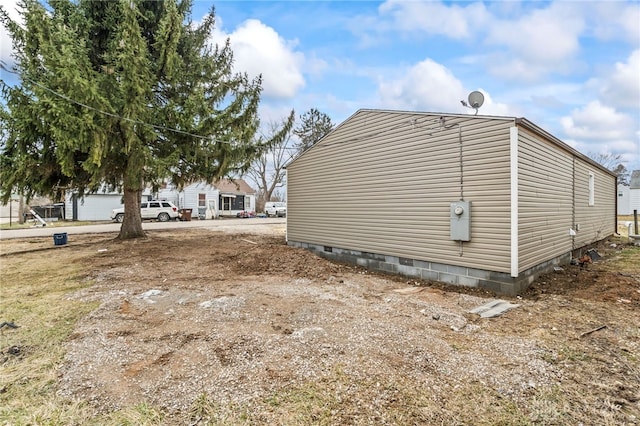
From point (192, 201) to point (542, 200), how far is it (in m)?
27.9

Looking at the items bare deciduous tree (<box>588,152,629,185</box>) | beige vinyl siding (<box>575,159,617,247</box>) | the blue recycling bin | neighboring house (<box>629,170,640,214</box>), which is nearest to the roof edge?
beige vinyl siding (<box>575,159,617,247</box>)

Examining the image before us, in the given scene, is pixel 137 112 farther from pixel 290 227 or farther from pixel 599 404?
pixel 599 404

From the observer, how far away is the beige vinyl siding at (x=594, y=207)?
29.3 ft

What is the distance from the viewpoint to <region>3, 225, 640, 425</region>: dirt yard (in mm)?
2398

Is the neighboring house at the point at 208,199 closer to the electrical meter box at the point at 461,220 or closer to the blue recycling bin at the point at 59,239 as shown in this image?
the blue recycling bin at the point at 59,239

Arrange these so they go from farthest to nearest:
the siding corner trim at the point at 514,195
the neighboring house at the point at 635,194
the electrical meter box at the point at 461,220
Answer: the neighboring house at the point at 635,194, the electrical meter box at the point at 461,220, the siding corner trim at the point at 514,195

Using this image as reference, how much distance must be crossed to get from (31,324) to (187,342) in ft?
7.74

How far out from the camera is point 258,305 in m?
4.81

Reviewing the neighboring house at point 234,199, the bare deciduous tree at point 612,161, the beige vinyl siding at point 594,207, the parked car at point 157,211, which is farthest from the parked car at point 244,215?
the bare deciduous tree at point 612,161

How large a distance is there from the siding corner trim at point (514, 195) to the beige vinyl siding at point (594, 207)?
475cm

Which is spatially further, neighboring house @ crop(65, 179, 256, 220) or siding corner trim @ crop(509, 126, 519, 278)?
neighboring house @ crop(65, 179, 256, 220)

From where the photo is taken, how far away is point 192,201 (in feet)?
95.8

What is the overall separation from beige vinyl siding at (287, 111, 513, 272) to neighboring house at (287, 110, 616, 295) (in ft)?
0.07

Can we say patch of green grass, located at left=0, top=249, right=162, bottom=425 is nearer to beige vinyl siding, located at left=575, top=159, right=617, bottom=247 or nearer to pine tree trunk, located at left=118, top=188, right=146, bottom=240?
pine tree trunk, located at left=118, top=188, right=146, bottom=240
